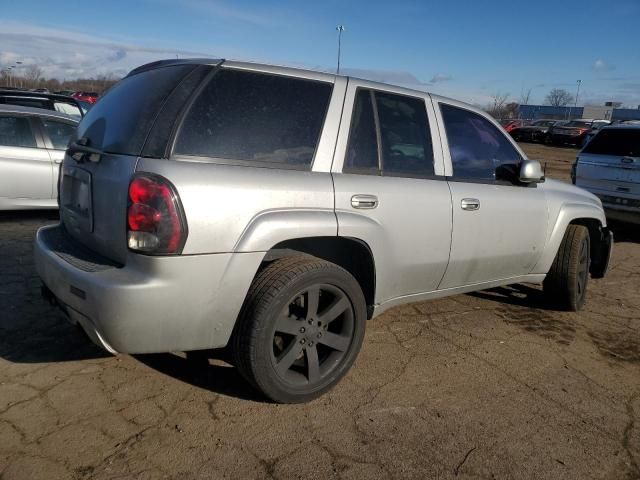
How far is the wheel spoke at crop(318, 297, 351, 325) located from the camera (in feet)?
9.83

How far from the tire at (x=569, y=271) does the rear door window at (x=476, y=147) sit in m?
0.92

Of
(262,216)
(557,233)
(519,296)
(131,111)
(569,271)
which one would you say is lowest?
(519,296)

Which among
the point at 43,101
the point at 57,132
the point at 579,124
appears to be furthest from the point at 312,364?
the point at 579,124

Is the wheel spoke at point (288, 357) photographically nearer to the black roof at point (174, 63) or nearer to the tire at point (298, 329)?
the tire at point (298, 329)

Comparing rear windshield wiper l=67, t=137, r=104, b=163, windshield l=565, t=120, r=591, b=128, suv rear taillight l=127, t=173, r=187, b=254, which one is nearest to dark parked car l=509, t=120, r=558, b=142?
windshield l=565, t=120, r=591, b=128

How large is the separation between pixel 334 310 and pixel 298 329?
0.80 ft

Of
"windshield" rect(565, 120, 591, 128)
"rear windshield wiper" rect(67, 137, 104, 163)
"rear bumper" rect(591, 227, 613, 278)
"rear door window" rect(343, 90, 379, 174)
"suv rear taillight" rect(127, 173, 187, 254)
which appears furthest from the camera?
"windshield" rect(565, 120, 591, 128)

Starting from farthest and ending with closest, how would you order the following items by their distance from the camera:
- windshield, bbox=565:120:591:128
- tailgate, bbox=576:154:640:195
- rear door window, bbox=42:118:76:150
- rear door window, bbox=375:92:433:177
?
windshield, bbox=565:120:591:128
tailgate, bbox=576:154:640:195
rear door window, bbox=42:118:76:150
rear door window, bbox=375:92:433:177

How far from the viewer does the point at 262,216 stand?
2.63 m

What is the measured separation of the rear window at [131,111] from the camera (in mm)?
2658

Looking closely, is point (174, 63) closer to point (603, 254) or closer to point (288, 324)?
point (288, 324)

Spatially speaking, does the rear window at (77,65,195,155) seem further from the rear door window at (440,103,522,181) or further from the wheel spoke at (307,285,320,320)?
the rear door window at (440,103,522,181)

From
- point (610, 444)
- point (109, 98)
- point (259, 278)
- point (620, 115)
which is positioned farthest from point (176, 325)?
point (620, 115)

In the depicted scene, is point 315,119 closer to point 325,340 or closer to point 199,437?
point 325,340
